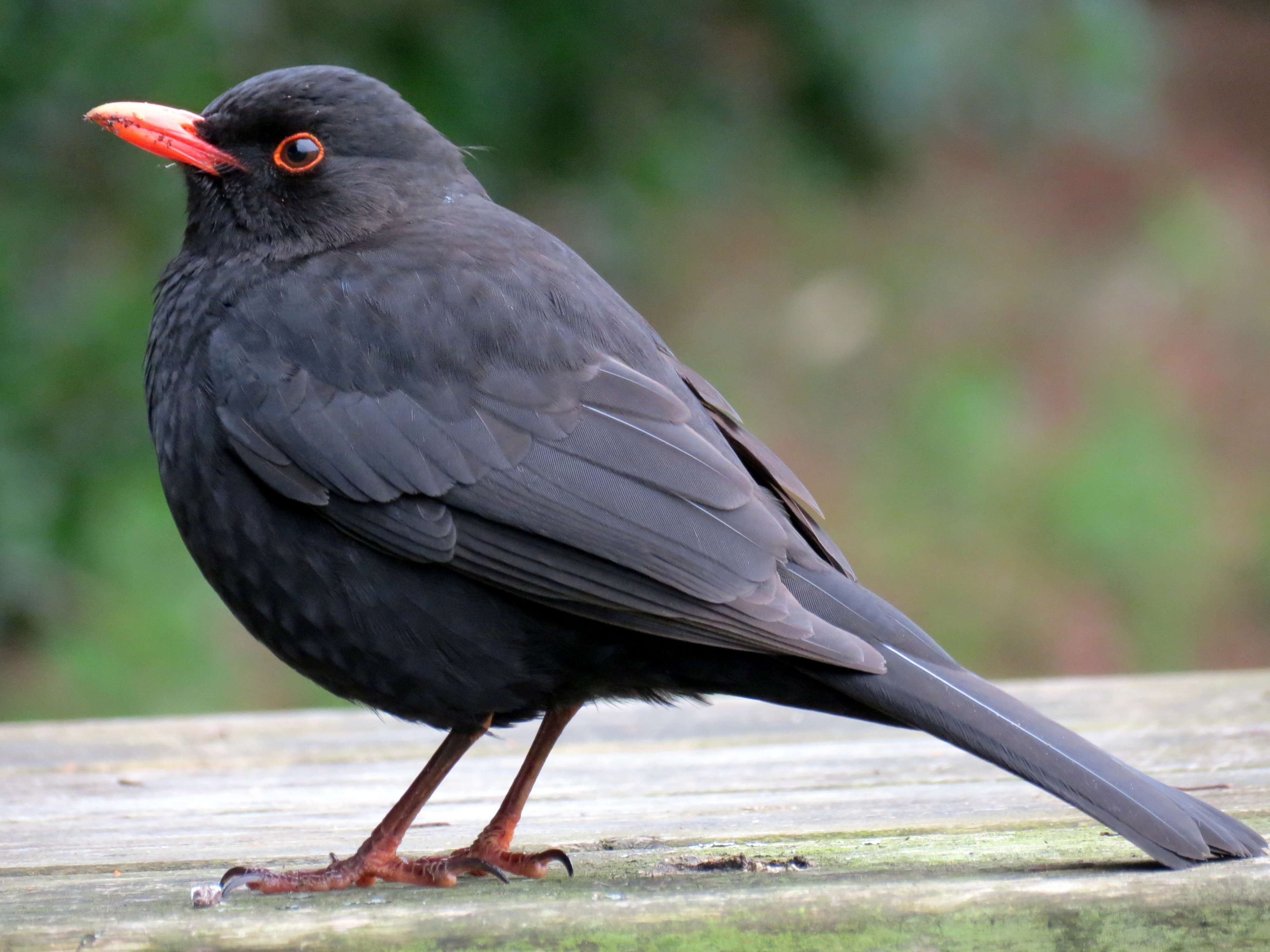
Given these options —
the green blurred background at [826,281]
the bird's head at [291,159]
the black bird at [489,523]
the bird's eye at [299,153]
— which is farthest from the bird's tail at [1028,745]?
the green blurred background at [826,281]

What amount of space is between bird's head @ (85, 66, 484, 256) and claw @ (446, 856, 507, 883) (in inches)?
48.4

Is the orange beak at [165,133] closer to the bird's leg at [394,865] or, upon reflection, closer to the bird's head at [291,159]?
the bird's head at [291,159]

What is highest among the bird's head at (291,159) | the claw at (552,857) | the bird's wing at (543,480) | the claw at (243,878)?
the bird's head at (291,159)

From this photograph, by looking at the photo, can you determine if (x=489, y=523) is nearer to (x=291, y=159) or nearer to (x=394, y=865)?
(x=394, y=865)

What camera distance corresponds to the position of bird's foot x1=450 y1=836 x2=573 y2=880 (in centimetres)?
274

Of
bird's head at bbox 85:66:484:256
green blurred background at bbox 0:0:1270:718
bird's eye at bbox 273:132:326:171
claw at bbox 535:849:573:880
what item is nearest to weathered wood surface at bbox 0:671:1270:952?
claw at bbox 535:849:573:880

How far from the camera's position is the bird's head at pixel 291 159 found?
320 cm

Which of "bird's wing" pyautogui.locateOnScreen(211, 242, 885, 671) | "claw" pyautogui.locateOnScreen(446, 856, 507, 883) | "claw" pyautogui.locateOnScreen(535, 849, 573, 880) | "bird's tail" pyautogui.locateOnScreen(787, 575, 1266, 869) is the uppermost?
"bird's wing" pyautogui.locateOnScreen(211, 242, 885, 671)

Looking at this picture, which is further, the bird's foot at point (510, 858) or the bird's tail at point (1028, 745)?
the bird's foot at point (510, 858)

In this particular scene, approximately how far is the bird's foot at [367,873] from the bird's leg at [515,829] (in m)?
0.01

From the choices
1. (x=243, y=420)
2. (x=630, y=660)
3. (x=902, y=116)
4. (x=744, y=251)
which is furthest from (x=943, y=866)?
(x=744, y=251)

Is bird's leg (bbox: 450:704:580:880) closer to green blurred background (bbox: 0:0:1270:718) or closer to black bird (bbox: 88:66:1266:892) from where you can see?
black bird (bbox: 88:66:1266:892)

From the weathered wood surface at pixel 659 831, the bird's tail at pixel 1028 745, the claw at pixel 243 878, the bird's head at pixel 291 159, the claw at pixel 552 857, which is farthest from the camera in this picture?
the bird's head at pixel 291 159

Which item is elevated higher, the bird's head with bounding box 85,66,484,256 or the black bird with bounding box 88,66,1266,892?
the bird's head with bounding box 85,66,484,256
